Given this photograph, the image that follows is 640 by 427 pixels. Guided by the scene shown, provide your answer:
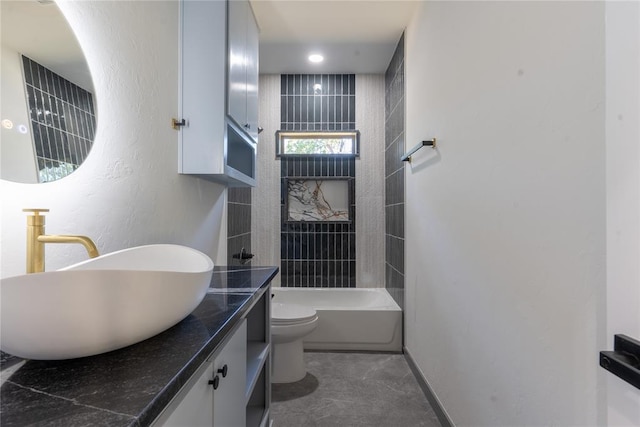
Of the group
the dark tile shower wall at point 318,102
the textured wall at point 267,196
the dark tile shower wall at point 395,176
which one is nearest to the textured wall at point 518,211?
the dark tile shower wall at point 395,176

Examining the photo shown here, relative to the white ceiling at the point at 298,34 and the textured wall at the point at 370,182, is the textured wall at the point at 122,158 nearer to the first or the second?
the white ceiling at the point at 298,34

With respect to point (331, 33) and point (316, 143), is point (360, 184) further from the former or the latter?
point (331, 33)

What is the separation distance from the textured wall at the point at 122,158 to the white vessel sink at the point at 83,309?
0.42 m

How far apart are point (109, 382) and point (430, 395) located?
72.3 inches

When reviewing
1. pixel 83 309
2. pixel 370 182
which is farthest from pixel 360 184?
pixel 83 309

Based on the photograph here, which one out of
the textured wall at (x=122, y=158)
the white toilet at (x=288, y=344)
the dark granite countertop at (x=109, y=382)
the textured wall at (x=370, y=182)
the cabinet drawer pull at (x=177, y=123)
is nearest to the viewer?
the dark granite countertop at (x=109, y=382)

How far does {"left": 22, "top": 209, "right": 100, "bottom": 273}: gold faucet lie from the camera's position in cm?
76

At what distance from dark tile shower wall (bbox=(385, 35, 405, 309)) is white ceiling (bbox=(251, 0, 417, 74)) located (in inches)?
7.6

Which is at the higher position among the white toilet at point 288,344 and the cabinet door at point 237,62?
the cabinet door at point 237,62

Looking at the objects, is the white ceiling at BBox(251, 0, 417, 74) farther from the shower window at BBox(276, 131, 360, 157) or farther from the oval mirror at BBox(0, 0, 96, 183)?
the oval mirror at BBox(0, 0, 96, 183)

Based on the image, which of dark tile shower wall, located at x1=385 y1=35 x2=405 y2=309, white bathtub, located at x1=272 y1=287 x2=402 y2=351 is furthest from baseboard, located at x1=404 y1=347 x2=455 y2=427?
dark tile shower wall, located at x1=385 y1=35 x2=405 y2=309

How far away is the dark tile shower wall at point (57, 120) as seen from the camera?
854 mm

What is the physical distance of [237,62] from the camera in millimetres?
1653

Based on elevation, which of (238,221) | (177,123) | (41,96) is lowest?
(238,221)
